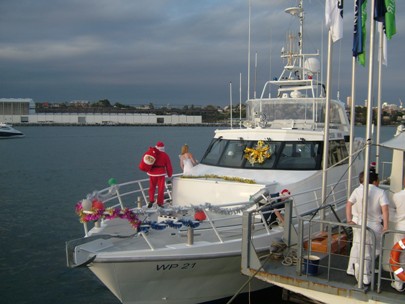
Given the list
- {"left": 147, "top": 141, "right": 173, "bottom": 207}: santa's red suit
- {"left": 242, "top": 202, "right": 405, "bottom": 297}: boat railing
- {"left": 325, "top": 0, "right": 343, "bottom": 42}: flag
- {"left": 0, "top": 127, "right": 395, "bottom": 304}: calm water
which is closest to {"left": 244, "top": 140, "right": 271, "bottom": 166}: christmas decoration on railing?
{"left": 147, "top": 141, "right": 173, "bottom": 207}: santa's red suit

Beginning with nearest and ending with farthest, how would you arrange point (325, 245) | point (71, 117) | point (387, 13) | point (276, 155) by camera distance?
1. point (387, 13)
2. point (325, 245)
3. point (276, 155)
4. point (71, 117)

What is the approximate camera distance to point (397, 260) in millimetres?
7176

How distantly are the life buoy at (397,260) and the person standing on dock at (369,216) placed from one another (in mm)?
309

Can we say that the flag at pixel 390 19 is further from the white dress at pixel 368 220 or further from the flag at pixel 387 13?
the white dress at pixel 368 220

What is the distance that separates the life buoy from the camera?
23.0ft

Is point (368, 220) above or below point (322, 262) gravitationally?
above

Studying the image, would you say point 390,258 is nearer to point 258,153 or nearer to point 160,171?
point 258,153

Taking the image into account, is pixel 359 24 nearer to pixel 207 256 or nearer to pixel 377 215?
pixel 377 215

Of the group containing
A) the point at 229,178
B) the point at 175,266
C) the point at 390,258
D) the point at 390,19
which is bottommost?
the point at 175,266

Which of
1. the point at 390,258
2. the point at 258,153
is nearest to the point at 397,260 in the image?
the point at 390,258

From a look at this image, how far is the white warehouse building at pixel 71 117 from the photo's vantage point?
178000mm

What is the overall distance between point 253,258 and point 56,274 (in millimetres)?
7485

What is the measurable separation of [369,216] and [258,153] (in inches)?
198

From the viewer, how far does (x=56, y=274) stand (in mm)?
13719
